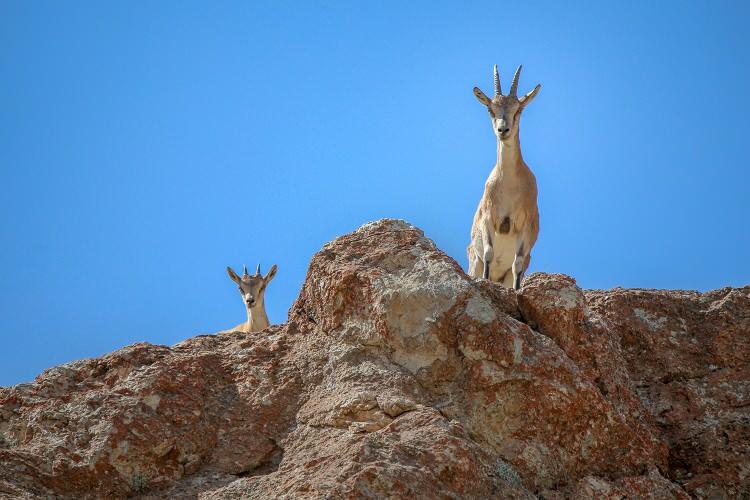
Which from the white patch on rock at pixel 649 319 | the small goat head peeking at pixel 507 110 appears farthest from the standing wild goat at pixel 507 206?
the white patch on rock at pixel 649 319

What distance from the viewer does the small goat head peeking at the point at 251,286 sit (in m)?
19.2

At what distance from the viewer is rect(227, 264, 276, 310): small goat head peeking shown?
62.8ft

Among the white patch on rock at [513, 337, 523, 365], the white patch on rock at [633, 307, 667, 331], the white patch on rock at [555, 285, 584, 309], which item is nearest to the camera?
the white patch on rock at [513, 337, 523, 365]

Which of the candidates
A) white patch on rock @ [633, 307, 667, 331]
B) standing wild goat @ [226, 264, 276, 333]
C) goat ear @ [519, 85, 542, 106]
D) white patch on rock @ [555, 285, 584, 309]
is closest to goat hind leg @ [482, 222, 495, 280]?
goat ear @ [519, 85, 542, 106]

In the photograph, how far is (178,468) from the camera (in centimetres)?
529

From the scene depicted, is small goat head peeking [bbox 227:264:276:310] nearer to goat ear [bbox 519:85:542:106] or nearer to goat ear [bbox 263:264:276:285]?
goat ear [bbox 263:264:276:285]

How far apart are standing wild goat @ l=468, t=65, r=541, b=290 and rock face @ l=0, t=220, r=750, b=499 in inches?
207

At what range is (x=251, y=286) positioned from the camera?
1938 cm

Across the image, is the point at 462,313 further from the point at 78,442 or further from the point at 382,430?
the point at 78,442

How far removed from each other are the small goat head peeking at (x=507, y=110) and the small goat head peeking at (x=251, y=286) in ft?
28.1

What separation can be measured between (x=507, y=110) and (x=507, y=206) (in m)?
1.25

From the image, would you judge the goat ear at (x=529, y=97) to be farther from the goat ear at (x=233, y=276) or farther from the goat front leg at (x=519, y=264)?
the goat ear at (x=233, y=276)

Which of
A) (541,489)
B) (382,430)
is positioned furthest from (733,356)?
(382,430)

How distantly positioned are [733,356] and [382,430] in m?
2.73
